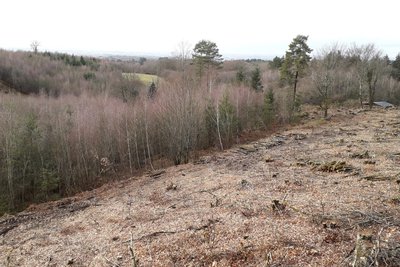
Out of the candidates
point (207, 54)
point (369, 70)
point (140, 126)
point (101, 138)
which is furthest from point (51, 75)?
point (369, 70)

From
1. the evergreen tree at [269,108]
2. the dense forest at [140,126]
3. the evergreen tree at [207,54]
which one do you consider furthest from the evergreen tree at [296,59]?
the evergreen tree at [207,54]

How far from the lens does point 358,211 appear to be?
8742 mm

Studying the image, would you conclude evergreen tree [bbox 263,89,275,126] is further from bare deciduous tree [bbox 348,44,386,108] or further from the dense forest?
bare deciduous tree [bbox 348,44,386,108]

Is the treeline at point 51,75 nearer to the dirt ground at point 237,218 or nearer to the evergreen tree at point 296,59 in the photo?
the evergreen tree at point 296,59

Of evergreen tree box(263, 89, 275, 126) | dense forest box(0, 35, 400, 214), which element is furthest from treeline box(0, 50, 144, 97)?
evergreen tree box(263, 89, 275, 126)

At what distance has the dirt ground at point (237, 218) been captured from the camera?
7.78m

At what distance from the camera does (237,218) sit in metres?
10.0

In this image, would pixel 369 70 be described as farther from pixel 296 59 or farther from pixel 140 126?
pixel 140 126

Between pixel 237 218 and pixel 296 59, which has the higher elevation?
pixel 296 59

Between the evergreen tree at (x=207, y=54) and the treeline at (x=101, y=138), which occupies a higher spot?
the evergreen tree at (x=207, y=54)

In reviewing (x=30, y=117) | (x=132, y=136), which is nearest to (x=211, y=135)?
(x=132, y=136)

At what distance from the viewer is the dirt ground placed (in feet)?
25.5

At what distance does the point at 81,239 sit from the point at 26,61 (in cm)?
6401

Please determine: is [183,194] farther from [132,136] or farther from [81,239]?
[132,136]
